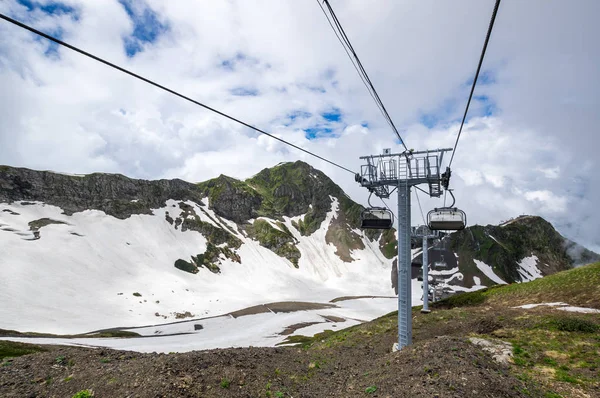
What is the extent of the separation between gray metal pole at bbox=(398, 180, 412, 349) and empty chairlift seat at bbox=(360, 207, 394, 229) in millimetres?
763

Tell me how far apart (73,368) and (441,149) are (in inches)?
909

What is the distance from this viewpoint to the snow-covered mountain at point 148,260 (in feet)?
317

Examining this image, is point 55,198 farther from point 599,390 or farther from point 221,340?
point 599,390

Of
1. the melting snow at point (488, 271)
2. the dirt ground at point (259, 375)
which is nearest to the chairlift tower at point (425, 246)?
the dirt ground at point (259, 375)

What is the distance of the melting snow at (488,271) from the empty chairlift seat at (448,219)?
189m

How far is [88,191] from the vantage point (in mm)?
146125

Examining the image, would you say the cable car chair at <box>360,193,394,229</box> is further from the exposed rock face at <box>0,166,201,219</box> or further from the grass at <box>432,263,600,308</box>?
the exposed rock face at <box>0,166,201,219</box>

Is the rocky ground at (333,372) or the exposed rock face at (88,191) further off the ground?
the exposed rock face at (88,191)

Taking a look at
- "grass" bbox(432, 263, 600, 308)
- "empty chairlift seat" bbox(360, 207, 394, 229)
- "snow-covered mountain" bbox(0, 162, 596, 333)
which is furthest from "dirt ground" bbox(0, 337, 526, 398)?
"snow-covered mountain" bbox(0, 162, 596, 333)

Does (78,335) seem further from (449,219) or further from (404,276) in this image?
(449,219)

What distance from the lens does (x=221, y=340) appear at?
70.1 m

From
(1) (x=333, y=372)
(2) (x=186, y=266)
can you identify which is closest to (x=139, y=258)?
(2) (x=186, y=266)

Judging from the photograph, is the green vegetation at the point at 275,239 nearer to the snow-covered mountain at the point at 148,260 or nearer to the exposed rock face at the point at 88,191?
the snow-covered mountain at the point at 148,260

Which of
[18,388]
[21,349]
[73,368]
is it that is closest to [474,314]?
[73,368]
